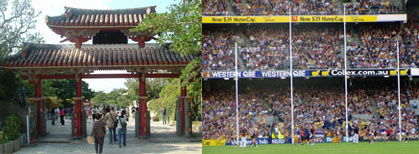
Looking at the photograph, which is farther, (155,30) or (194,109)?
(194,109)

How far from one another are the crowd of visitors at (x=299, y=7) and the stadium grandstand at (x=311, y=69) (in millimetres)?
62

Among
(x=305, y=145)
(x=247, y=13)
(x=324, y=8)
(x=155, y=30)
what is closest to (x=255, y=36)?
(x=247, y=13)

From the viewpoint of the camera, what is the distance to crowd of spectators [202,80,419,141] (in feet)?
75.7

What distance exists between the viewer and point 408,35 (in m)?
27.8

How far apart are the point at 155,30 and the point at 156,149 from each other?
4.55 m

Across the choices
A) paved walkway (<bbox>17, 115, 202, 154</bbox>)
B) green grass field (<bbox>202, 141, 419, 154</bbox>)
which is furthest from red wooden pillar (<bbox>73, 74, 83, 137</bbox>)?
green grass field (<bbox>202, 141, 419, 154</bbox>)

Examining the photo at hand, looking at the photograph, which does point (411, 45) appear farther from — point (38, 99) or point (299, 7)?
point (38, 99)

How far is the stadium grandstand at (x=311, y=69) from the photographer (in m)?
23.3

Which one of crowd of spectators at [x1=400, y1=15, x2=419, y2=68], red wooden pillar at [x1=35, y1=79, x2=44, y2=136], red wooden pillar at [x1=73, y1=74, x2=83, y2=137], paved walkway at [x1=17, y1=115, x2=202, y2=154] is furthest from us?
crowd of spectators at [x1=400, y1=15, x2=419, y2=68]

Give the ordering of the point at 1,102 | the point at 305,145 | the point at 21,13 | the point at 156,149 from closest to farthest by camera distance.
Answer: the point at 156,149
the point at 1,102
the point at 305,145
the point at 21,13

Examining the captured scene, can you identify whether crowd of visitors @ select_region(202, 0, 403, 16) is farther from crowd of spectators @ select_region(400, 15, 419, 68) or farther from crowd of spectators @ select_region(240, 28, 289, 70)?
crowd of spectators @ select_region(240, 28, 289, 70)

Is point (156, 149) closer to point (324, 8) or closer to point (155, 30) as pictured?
point (155, 30)

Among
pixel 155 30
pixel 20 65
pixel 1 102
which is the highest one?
pixel 155 30

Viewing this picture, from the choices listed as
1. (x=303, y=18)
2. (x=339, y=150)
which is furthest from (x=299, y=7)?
(x=339, y=150)
